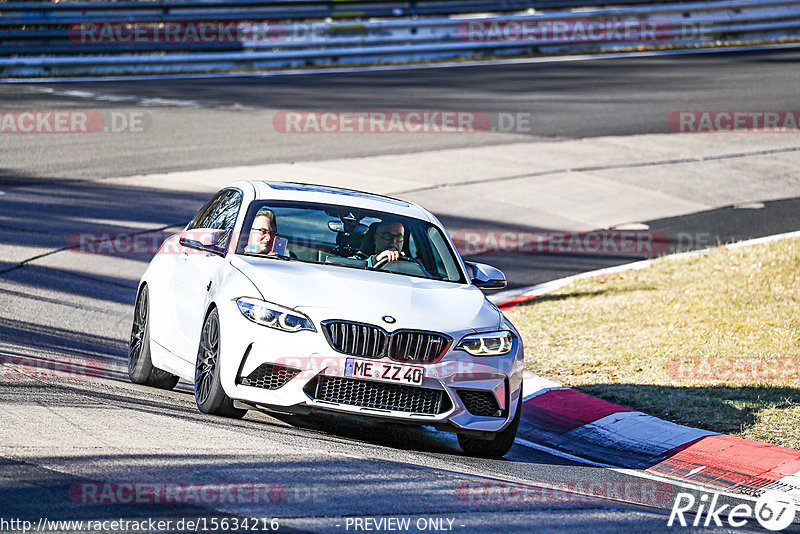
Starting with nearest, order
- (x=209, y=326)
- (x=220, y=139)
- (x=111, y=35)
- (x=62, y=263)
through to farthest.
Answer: (x=209, y=326), (x=62, y=263), (x=220, y=139), (x=111, y=35)

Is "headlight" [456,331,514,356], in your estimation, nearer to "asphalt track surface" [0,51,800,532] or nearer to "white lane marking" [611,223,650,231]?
"asphalt track surface" [0,51,800,532]

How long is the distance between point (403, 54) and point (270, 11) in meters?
3.28

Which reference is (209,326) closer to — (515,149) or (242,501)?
(242,501)

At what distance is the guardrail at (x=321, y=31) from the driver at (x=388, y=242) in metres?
18.0

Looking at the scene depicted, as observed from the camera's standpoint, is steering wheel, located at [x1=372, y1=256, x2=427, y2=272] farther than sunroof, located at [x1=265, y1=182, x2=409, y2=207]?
No

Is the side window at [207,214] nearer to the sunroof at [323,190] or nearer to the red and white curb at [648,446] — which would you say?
the sunroof at [323,190]

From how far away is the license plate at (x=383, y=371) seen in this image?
708 centimetres

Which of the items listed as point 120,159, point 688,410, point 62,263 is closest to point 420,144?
point 120,159

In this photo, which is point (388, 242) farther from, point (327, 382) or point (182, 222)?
point (182, 222)

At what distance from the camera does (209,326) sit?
25.2 feet

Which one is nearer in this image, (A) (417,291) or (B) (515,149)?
(A) (417,291)

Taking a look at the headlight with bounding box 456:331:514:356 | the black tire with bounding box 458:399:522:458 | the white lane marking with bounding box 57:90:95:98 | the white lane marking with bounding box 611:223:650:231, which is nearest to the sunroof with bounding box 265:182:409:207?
the headlight with bounding box 456:331:514:356

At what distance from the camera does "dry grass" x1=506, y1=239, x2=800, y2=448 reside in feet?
29.9

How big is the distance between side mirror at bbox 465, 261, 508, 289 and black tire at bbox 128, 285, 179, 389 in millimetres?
2330
